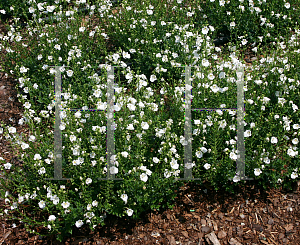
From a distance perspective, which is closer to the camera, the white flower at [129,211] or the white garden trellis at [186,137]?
the white flower at [129,211]

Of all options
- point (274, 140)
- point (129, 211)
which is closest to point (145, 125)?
point (129, 211)

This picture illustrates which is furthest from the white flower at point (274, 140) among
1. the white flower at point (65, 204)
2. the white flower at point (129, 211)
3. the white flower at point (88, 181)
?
the white flower at point (65, 204)

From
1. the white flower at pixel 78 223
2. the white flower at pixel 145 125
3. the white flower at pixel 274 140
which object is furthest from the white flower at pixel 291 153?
the white flower at pixel 78 223

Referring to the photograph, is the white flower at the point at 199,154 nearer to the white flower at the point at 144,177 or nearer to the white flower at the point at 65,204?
the white flower at the point at 144,177

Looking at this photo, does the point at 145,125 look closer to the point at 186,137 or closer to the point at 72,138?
the point at 186,137

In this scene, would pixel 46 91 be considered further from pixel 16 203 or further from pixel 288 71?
pixel 288 71

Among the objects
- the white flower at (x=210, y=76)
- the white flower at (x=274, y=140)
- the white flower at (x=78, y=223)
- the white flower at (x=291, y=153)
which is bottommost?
the white flower at (x=78, y=223)

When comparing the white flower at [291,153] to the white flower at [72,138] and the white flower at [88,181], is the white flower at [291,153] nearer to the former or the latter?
the white flower at [88,181]

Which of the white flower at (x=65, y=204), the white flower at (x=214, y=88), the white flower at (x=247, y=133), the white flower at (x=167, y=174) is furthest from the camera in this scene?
the white flower at (x=214, y=88)

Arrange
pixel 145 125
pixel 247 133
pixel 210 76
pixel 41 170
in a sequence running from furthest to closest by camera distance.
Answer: pixel 210 76
pixel 247 133
pixel 145 125
pixel 41 170

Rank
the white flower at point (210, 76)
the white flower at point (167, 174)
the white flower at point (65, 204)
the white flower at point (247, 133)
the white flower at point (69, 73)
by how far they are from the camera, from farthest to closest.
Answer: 1. the white flower at point (69, 73)
2. the white flower at point (210, 76)
3. the white flower at point (247, 133)
4. the white flower at point (167, 174)
5. the white flower at point (65, 204)

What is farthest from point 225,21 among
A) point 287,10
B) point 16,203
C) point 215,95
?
point 16,203

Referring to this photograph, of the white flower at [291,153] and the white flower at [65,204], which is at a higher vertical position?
the white flower at [291,153]

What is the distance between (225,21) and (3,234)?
5868 mm
